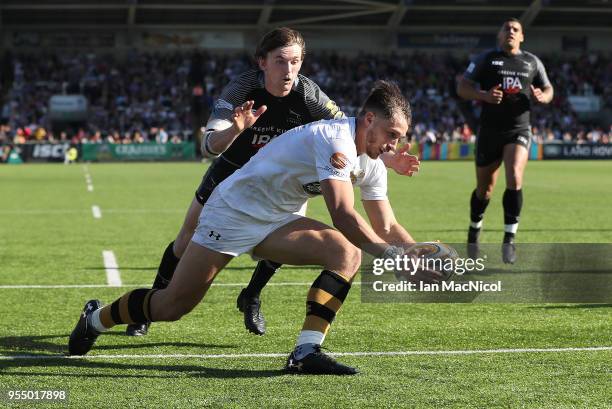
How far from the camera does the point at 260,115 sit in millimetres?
6984

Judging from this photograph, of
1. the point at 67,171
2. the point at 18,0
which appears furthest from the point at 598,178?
the point at 18,0

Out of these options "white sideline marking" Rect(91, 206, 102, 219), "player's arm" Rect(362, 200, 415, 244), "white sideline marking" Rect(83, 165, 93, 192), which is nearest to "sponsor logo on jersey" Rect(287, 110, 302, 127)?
"player's arm" Rect(362, 200, 415, 244)

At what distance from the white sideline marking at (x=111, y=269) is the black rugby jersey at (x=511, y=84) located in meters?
4.25

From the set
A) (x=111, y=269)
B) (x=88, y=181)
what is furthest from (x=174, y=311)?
(x=88, y=181)

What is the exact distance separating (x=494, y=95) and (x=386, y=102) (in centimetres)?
576

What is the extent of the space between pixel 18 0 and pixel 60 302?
5253 centimetres

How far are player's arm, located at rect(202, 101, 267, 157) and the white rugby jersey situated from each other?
610 mm

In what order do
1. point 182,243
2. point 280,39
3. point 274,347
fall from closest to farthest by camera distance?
point 274,347
point 280,39
point 182,243

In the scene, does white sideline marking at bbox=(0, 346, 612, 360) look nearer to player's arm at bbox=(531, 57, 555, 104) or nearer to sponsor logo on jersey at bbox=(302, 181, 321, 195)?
sponsor logo on jersey at bbox=(302, 181, 321, 195)

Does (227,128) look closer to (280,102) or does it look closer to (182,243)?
(280,102)

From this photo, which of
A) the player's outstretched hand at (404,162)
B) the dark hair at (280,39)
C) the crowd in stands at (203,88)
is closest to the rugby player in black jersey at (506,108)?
the dark hair at (280,39)

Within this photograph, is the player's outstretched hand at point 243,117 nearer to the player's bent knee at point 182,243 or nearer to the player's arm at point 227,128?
the player's arm at point 227,128

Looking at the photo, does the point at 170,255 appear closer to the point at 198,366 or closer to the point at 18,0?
the point at 198,366

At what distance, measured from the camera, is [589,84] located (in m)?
63.3
